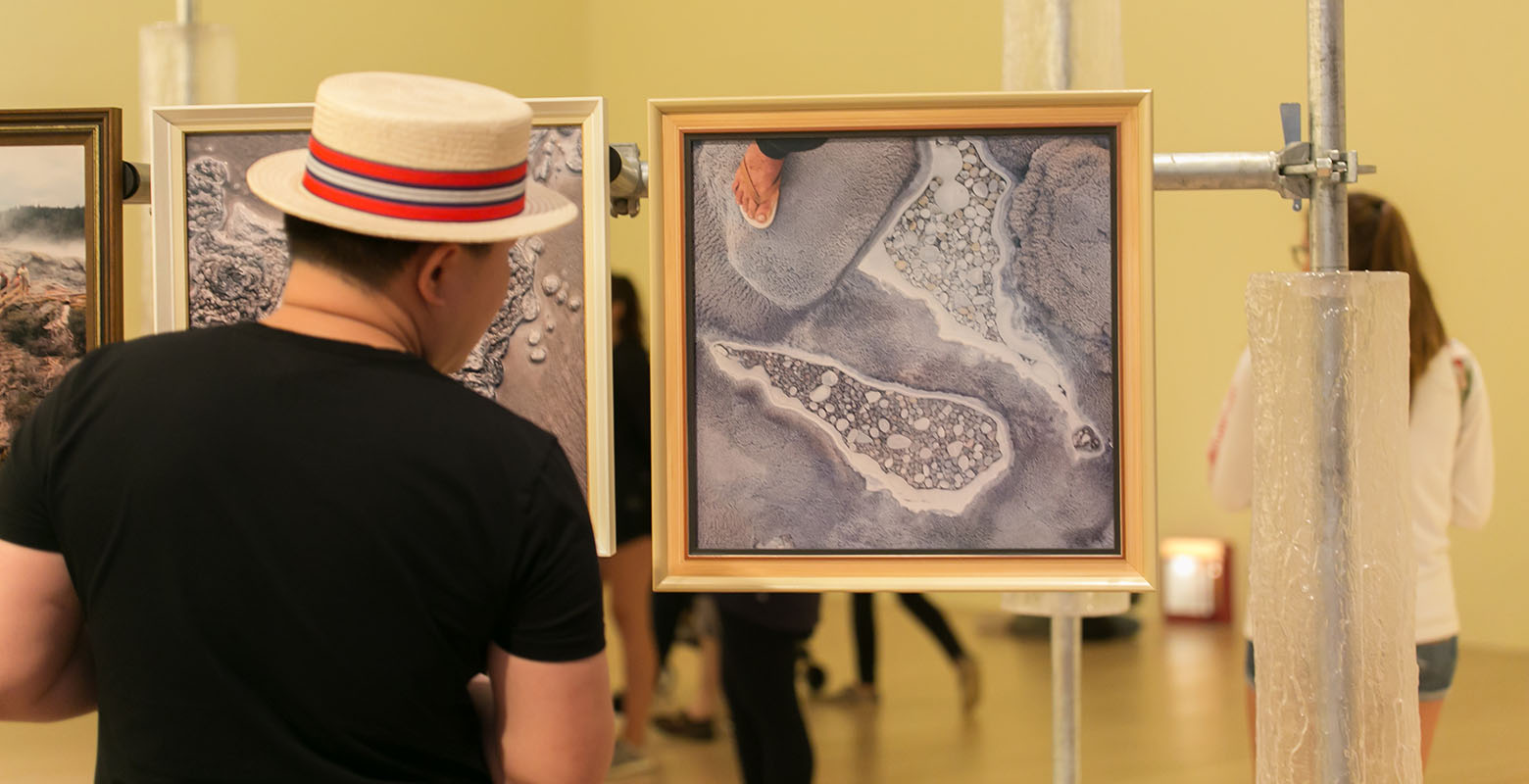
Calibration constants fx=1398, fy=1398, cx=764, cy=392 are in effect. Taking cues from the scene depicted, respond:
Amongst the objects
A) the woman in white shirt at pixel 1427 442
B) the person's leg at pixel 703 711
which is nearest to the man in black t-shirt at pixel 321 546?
the woman in white shirt at pixel 1427 442

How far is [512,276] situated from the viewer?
4.93ft

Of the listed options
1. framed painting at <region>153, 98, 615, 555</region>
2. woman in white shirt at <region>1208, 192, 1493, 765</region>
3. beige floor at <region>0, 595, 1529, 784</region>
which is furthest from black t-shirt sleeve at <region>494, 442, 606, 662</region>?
→ beige floor at <region>0, 595, 1529, 784</region>

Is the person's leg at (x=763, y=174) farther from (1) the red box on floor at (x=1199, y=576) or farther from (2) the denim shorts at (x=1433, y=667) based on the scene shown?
(1) the red box on floor at (x=1199, y=576)

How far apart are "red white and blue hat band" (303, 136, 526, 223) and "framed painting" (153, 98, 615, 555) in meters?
0.43

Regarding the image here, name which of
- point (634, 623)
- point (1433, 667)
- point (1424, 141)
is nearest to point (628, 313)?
point (634, 623)

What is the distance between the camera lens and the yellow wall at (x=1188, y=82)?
16.6 feet

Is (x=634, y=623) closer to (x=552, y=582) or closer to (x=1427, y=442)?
(x=1427, y=442)

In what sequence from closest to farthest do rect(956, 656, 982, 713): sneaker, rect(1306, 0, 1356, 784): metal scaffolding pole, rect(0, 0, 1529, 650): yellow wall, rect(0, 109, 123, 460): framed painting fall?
rect(1306, 0, 1356, 784): metal scaffolding pole → rect(0, 109, 123, 460): framed painting → rect(956, 656, 982, 713): sneaker → rect(0, 0, 1529, 650): yellow wall

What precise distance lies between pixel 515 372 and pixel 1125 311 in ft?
2.14

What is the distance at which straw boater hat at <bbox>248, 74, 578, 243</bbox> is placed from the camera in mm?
984

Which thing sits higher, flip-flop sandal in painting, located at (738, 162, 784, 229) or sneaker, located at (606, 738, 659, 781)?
flip-flop sandal in painting, located at (738, 162, 784, 229)

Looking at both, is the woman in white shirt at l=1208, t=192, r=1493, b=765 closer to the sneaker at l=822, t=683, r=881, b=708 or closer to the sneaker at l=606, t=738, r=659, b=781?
the sneaker at l=606, t=738, r=659, b=781

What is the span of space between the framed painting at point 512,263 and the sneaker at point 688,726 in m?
3.16

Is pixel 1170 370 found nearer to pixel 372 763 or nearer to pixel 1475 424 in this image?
pixel 1475 424
